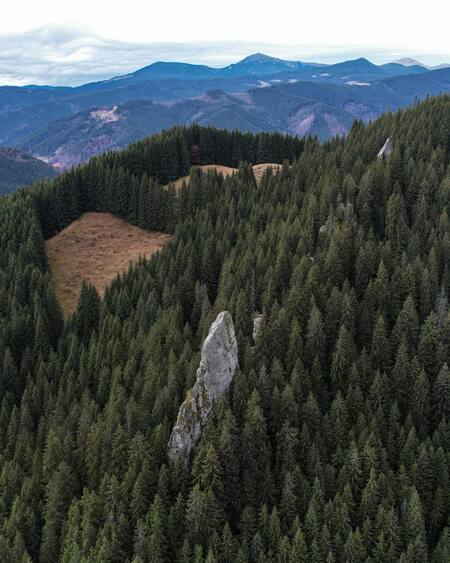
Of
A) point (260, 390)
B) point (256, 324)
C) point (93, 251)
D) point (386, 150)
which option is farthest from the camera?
point (93, 251)

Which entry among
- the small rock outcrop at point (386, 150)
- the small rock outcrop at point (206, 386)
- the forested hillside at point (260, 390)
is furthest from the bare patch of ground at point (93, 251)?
the small rock outcrop at point (386, 150)

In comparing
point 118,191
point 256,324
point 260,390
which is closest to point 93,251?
point 118,191

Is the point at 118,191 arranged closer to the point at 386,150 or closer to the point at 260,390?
A: the point at 386,150

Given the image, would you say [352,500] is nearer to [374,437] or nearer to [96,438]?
[374,437]

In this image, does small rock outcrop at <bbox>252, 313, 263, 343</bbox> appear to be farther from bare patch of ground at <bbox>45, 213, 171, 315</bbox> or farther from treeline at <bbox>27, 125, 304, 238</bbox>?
treeline at <bbox>27, 125, 304, 238</bbox>

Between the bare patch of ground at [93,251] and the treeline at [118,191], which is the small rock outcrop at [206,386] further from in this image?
the treeline at [118,191]
